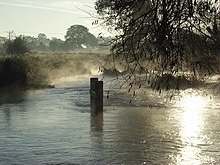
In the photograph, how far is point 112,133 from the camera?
41.8ft

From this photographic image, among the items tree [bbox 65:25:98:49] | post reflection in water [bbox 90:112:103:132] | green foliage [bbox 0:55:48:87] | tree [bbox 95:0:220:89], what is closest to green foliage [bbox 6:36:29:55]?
green foliage [bbox 0:55:48:87]

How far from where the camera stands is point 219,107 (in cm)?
1859

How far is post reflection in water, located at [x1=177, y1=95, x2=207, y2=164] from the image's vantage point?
990 centimetres

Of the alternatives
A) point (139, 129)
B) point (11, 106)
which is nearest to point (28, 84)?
point (11, 106)

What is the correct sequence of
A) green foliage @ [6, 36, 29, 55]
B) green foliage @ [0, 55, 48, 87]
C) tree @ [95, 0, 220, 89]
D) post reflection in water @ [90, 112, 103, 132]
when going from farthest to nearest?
green foliage @ [6, 36, 29, 55]
green foliage @ [0, 55, 48, 87]
post reflection in water @ [90, 112, 103, 132]
tree @ [95, 0, 220, 89]

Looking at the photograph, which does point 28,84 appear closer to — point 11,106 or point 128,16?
point 11,106

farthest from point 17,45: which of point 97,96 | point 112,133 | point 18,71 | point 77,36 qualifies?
point 77,36

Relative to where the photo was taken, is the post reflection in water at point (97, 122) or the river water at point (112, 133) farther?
the post reflection in water at point (97, 122)

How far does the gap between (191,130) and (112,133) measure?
253 centimetres

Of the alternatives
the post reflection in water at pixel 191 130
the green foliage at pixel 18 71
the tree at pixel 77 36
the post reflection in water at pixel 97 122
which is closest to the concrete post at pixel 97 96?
the post reflection in water at pixel 97 122

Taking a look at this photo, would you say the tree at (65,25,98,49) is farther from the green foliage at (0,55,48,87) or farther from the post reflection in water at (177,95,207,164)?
the post reflection in water at (177,95,207,164)

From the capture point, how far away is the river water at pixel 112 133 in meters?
9.99

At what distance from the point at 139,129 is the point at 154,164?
4.03 metres

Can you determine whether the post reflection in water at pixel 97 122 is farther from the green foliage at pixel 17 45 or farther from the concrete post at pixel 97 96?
the green foliage at pixel 17 45
